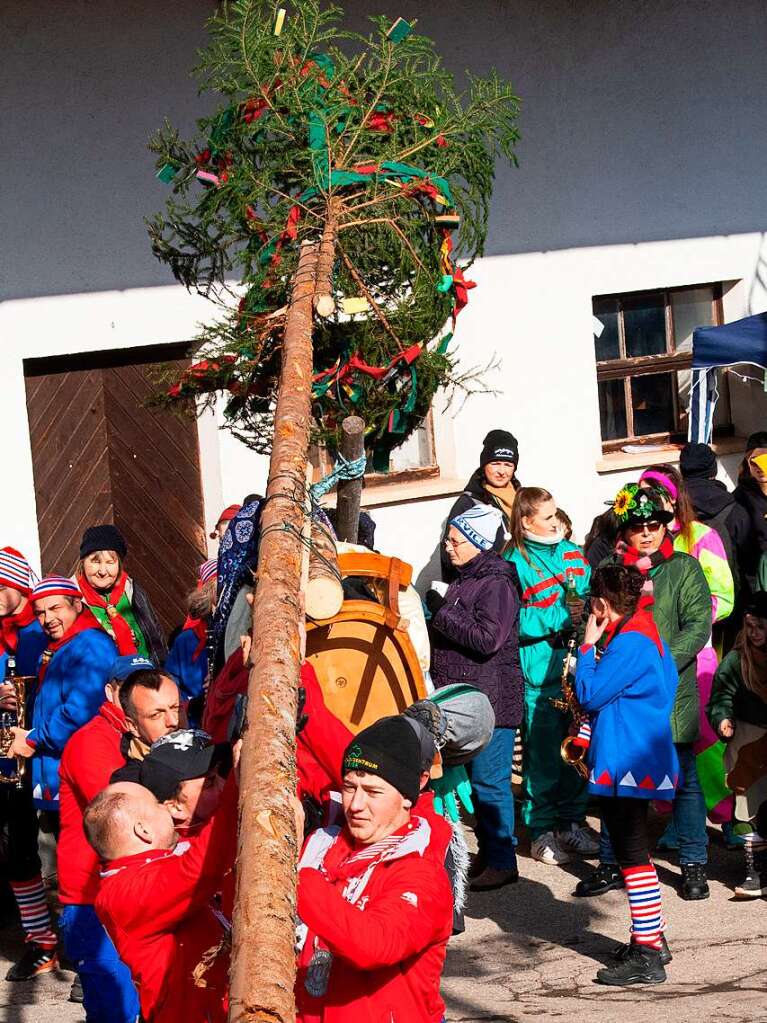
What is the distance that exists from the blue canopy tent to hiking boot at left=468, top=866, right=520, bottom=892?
4626 mm

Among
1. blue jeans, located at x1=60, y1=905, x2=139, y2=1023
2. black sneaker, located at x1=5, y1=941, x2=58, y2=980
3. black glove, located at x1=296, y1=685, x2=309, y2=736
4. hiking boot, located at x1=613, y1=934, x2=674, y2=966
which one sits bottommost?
black sneaker, located at x1=5, y1=941, x2=58, y2=980

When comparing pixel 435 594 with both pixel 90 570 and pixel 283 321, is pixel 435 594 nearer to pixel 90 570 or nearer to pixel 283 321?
pixel 90 570

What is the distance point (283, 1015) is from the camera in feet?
8.61

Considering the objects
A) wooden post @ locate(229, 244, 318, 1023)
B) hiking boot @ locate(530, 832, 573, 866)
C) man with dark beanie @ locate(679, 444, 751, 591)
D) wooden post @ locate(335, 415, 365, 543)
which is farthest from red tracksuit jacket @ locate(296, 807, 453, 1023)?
man with dark beanie @ locate(679, 444, 751, 591)

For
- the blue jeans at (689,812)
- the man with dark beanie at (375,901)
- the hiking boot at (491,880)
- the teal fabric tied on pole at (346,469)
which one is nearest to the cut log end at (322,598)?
the man with dark beanie at (375,901)

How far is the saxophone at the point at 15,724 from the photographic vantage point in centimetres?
635

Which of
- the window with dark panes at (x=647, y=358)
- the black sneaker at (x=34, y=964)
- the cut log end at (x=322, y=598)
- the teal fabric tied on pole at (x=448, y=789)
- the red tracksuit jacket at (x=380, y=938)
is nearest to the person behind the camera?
the red tracksuit jacket at (x=380, y=938)

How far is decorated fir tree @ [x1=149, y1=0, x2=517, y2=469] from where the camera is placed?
5355 millimetres

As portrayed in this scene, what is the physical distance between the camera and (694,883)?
679 cm

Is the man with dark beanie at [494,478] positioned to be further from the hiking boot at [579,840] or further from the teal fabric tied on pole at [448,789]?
the teal fabric tied on pole at [448,789]

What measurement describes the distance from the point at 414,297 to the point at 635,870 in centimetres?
255

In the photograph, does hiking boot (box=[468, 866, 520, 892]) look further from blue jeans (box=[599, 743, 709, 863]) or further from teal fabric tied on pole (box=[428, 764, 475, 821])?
teal fabric tied on pole (box=[428, 764, 475, 821])

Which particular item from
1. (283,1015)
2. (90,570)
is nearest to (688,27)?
(90,570)

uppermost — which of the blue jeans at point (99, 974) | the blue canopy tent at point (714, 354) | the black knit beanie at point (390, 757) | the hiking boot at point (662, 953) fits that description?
the blue canopy tent at point (714, 354)
